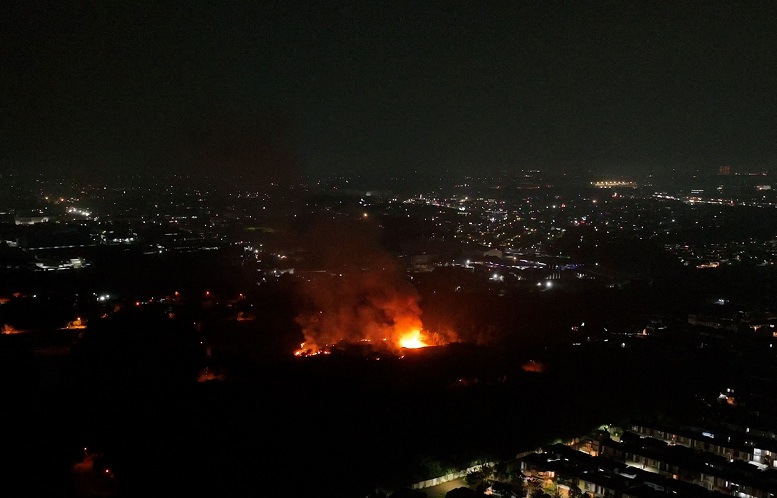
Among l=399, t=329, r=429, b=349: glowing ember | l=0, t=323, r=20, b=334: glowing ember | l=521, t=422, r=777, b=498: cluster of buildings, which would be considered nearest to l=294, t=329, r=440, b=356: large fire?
l=399, t=329, r=429, b=349: glowing ember

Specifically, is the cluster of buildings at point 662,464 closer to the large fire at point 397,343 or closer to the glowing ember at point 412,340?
the large fire at point 397,343

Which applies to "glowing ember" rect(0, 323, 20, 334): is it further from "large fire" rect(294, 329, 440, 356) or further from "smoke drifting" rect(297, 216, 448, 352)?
"large fire" rect(294, 329, 440, 356)

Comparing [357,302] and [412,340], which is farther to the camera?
[357,302]

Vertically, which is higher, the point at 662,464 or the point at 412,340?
the point at 662,464

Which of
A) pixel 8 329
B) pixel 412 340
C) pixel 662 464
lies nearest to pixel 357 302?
pixel 412 340

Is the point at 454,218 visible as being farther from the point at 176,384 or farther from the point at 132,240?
the point at 176,384

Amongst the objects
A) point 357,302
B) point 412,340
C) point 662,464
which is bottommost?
point 412,340

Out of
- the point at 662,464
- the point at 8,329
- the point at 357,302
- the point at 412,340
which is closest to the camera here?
the point at 662,464

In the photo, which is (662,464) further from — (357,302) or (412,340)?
(357,302)
